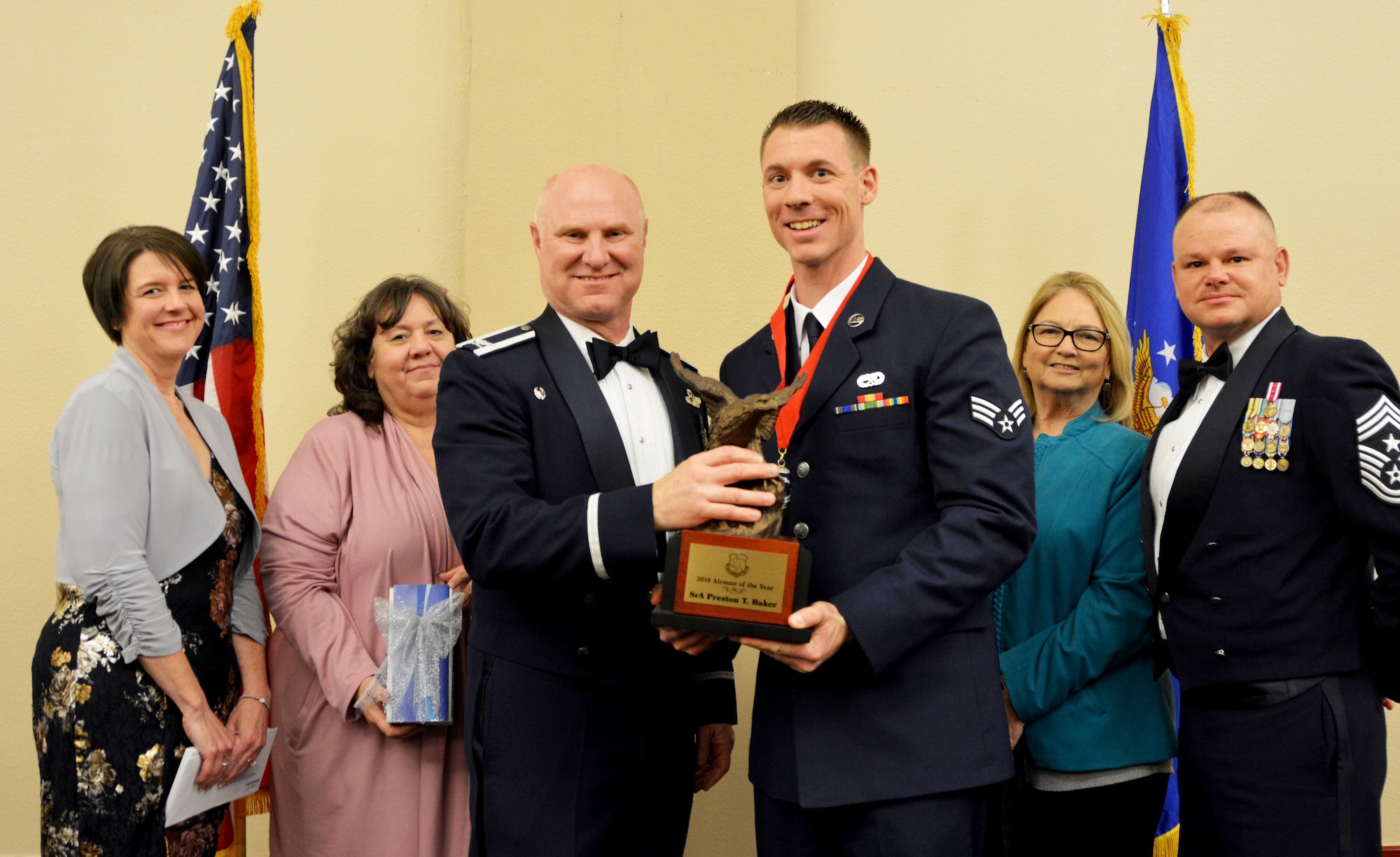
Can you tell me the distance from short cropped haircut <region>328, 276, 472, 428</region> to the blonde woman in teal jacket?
1.61 meters

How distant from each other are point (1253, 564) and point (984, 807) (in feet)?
2.58

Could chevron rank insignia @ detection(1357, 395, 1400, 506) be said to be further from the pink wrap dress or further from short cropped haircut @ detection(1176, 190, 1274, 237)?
the pink wrap dress

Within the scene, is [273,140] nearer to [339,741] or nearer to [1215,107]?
[339,741]

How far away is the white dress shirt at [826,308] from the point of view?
6.35 ft

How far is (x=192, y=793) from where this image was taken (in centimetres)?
228

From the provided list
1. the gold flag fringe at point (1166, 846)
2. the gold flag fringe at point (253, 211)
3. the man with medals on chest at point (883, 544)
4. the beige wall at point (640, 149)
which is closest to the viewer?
the man with medals on chest at point (883, 544)

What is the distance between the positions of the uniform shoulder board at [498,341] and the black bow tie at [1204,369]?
1.44 m

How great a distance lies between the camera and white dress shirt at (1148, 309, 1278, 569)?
2230 mm

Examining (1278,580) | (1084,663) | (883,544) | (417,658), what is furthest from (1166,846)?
(417,658)

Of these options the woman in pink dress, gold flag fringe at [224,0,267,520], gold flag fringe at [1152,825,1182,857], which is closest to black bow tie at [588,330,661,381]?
the woman in pink dress

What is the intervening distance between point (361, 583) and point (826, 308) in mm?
1341

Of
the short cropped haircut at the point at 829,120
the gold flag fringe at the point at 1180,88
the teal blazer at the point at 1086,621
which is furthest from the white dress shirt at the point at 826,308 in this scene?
the gold flag fringe at the point at 1180,88

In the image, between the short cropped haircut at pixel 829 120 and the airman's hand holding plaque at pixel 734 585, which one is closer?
the airman's hand holding plaque at pixel 734 585

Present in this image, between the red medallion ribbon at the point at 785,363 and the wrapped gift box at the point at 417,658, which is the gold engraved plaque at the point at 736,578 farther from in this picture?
the wrapped gift box at the point at 417,658
